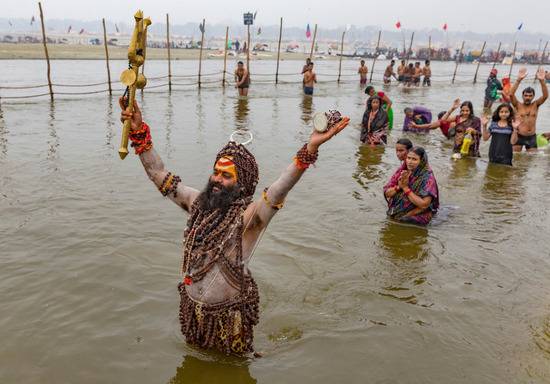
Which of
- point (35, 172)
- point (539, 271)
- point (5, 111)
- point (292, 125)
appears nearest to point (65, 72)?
point (5, 111)

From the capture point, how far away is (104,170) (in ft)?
27.8

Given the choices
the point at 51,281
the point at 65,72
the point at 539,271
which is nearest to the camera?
the point at 51,281

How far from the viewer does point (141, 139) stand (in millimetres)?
2998

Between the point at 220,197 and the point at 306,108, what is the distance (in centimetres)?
1531

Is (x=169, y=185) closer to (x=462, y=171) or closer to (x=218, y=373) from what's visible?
(x=218, y=373)

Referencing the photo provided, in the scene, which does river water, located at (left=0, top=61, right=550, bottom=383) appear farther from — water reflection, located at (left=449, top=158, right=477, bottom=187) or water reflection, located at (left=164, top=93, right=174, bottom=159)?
water reflection, located at (left=164, top=93, right=174, bottom=159)

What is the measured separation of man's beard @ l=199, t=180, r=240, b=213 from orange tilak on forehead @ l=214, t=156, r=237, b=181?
0.27 feet

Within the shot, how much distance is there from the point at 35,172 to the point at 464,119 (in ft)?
28.2

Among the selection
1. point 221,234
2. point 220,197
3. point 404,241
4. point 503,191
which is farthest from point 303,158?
point 503,191

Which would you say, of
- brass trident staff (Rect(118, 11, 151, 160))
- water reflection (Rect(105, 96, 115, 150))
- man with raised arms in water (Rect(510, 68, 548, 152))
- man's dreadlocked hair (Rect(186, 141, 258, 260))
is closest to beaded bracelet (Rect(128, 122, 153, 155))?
brass trident staff (Rect(118, 11, 151, 160))

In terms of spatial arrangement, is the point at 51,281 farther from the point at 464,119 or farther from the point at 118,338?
the point at 464,119

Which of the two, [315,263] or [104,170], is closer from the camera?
[315,263]

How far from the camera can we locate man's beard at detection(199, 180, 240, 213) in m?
2.77

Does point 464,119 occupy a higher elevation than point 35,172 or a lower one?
higher
